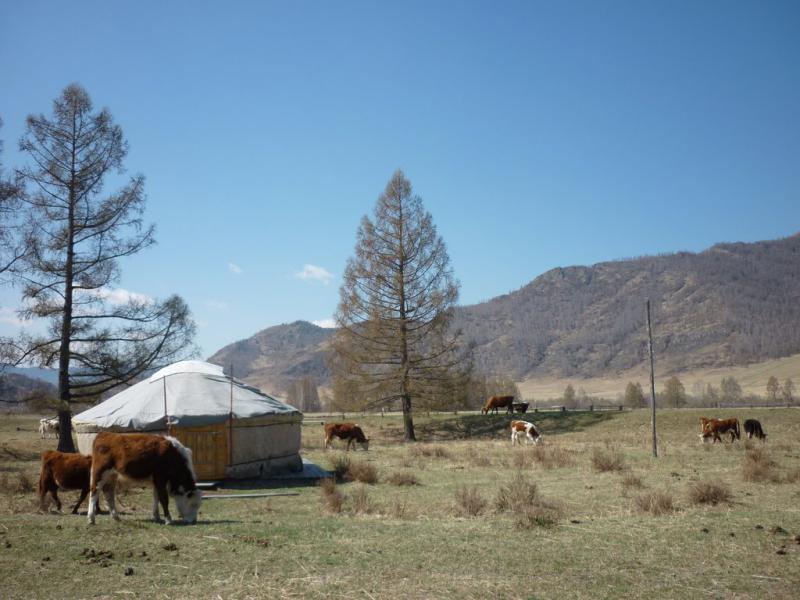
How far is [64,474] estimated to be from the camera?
10.6m

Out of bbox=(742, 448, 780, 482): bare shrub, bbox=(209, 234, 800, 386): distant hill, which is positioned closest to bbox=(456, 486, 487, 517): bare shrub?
bbox=(742, 448, 780, 482): bare shrub

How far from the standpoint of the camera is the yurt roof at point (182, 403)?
15.8 meters

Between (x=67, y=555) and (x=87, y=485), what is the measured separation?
413 cm

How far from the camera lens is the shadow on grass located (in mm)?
32125

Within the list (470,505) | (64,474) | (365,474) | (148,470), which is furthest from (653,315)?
(148,470)

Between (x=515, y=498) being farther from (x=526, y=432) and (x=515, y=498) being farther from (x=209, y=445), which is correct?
(x=526, y=432)

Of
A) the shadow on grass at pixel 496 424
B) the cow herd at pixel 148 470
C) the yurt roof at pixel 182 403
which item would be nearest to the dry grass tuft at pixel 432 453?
the yurt roof at pixel 182 403

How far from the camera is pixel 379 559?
675 centimetres

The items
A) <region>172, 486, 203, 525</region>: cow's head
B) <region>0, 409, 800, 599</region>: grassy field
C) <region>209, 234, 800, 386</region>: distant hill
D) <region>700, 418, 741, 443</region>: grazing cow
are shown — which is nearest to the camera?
<region>0, 409, 800, 599</region>: grassy field

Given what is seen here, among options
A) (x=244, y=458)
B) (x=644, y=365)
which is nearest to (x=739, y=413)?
(x=244, y=458)

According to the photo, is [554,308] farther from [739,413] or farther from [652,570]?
[652,570]

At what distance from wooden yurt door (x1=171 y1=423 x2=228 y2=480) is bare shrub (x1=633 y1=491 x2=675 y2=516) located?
10.1m

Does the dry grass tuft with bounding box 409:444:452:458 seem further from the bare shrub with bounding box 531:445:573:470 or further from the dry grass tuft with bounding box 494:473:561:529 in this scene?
the dry grass tuft with bounding box 494:473:561:529

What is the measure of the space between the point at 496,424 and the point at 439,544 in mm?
26856
